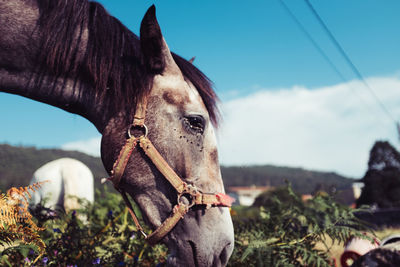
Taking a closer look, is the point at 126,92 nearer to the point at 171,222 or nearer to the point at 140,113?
the point at 140,113

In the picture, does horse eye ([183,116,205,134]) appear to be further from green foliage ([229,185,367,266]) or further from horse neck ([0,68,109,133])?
green foliage ([229,185,367,266])

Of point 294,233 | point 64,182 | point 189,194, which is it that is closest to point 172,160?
point 189,194

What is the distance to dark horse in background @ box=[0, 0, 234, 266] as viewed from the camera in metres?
1.83

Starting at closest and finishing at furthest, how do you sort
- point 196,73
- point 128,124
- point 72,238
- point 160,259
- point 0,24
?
point 0,24 < point 128,124 < point 196,73 < point 72,238 < point 160,259

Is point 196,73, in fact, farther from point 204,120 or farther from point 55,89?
point 55,89

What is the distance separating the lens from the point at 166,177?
1862 millimetres

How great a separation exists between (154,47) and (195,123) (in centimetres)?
57

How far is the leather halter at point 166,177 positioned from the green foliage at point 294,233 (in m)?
0.85

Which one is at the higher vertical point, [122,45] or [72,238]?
[122,45]

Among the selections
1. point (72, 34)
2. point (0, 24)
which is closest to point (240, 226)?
point (72, 34)

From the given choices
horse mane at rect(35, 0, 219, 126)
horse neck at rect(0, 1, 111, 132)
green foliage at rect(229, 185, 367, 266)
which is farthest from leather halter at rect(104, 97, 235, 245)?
green foliage at rect(229, 185, 367, 266)

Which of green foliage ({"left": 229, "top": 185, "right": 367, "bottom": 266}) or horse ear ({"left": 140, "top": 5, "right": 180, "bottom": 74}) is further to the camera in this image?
green foliage ({"left": 229, "top": 185, "right": 367, "bottom": 266})

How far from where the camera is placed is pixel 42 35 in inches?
72.7

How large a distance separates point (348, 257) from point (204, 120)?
110 inches
